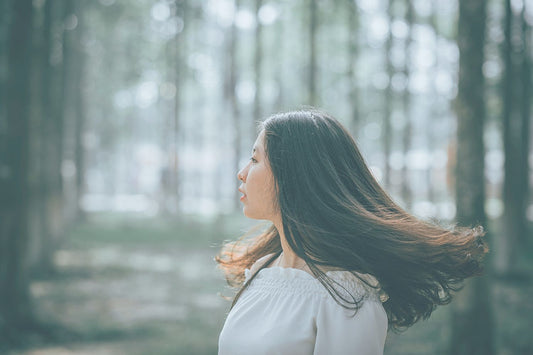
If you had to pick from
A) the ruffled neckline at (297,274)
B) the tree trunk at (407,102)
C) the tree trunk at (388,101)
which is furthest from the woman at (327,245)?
the tree trunk at (407,102)

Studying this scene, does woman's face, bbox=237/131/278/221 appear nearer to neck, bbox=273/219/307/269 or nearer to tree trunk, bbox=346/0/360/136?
neck, bbox=273/219/307/269

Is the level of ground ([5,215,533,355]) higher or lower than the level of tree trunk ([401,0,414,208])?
lower

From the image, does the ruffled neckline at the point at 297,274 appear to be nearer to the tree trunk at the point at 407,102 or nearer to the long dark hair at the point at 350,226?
the long dark hair at the point at 350,226

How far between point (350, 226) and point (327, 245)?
12 centimetres

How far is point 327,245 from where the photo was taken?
77.1 inches

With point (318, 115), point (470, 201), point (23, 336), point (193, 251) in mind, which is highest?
point (318, 115)

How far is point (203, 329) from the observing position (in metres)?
8.74

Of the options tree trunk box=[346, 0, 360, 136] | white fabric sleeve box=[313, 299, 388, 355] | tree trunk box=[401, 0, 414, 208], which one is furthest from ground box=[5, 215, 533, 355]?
tree trunk box=[401, 0, 414, 208]

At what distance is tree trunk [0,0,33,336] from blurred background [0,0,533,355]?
0.06ft

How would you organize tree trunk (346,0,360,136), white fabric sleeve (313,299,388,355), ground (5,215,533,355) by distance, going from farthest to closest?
tree trunk (346,0,360,136) → ground (5,215,533,355) → white fabric sleeve (313,299,388,355)

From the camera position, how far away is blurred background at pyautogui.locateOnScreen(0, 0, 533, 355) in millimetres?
6863

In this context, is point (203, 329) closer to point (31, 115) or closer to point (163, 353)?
point (163, 353)

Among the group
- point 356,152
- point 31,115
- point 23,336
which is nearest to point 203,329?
point 23,336

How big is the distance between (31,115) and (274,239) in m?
6.70
